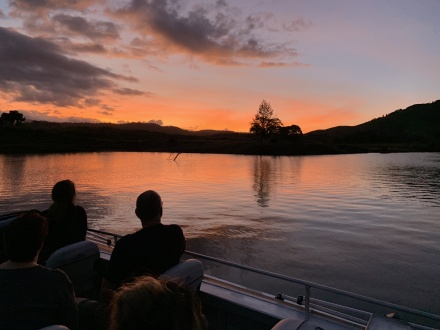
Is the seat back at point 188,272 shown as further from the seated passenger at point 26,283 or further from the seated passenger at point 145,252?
the seated passenger at point 26,283

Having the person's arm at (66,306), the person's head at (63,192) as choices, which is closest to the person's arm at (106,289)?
the person's arm at (66,306)

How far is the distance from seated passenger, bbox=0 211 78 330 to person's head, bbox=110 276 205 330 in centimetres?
115

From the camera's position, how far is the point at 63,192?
4.89m

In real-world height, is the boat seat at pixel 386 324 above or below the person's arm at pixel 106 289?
below

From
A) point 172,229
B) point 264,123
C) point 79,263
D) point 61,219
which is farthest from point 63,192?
point 264,123

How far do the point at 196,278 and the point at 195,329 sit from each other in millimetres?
1526

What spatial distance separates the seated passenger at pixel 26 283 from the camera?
2.77m

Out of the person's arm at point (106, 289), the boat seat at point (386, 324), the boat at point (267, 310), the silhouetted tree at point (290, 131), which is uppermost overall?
the silhouetted tree at point (290, 131)

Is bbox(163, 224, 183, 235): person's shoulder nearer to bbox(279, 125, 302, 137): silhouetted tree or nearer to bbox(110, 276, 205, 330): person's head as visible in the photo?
bbox(110, 276, 205, 330): person's head

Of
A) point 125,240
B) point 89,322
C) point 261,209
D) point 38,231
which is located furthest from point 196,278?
point 261,209

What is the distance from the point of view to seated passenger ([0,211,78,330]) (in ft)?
9.07

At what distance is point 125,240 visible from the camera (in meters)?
3.58

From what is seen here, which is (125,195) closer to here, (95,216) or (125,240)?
(95,216)

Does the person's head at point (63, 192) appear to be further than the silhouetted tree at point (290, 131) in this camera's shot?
No
